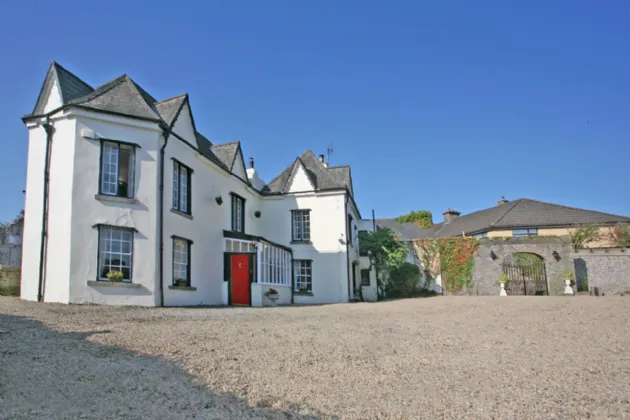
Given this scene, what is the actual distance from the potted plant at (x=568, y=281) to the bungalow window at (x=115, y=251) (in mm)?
22533

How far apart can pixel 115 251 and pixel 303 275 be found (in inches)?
470

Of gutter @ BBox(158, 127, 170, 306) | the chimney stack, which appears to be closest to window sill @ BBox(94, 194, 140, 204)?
gutter @ BBox(158, 127, 170, 306)

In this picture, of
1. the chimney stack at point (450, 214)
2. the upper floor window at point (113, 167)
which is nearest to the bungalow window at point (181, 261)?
the upper floor window at point (113, 167)

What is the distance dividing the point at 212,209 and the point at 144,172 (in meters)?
4.46

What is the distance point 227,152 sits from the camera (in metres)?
21.7

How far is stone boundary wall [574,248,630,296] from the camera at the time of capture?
80.9 feet

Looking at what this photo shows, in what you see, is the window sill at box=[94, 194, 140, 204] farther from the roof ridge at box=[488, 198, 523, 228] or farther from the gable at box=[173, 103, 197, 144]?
the roof ridge at box=[488, 198, 523, 228]

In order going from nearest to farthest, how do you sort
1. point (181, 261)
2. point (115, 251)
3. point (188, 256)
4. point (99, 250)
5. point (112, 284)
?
point (112, 284), point (99, 250), point (115, 251), point (181, 261), point (188, 256)

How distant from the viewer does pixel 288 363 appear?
22.6 feet

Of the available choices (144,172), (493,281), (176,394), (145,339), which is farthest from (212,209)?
(493,281)

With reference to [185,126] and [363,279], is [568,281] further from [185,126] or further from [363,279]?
[185,126]

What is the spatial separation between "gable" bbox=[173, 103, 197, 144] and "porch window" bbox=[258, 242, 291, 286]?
18.2ft

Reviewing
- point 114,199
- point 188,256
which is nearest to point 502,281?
point 188,256

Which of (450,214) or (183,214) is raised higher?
(450,214)
